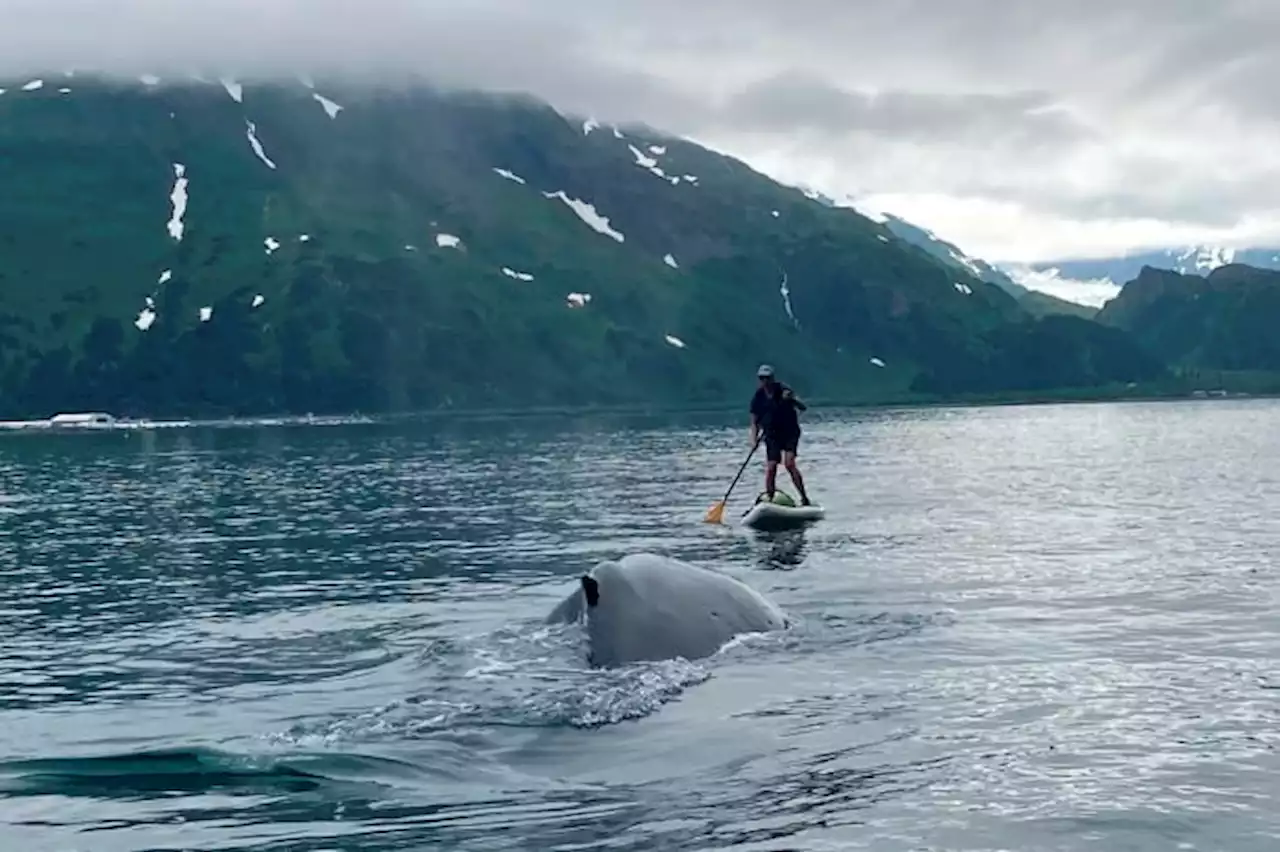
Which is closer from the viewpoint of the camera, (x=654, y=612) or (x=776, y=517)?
(x=654, y=612)

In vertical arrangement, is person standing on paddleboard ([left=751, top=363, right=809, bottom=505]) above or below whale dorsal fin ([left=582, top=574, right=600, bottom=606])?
above

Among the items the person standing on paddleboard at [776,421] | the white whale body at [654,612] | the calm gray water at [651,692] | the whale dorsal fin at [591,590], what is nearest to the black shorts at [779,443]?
the person standing on paddleboard at [776,421]

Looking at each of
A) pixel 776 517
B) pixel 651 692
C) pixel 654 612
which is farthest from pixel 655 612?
pixel 776 517

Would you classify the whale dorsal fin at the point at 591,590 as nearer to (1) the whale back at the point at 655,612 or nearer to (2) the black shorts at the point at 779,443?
(1) the whale back at the point at 655,612

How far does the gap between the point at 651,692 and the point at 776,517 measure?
68.1ft

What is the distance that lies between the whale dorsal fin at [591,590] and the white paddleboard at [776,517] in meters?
18.1

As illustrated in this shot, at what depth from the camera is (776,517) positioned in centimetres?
3734

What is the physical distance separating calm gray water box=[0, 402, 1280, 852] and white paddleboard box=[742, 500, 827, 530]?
0.91 meters

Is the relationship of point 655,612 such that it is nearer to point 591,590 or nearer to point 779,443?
point 591,590

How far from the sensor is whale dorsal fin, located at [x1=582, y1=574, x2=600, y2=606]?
1900 cm

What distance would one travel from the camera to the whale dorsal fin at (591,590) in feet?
62.3

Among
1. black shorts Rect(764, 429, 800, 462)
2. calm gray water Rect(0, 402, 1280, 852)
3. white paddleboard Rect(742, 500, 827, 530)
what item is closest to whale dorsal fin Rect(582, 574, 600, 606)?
calm gray water Rect(0, 402, 1280, 852)

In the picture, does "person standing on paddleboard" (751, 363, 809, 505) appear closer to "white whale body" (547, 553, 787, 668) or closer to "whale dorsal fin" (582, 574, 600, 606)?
"white whale body" (547, 553, 787, 668)

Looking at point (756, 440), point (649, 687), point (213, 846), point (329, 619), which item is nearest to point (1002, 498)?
point (756, 440)
